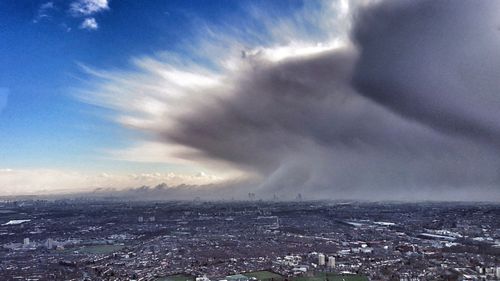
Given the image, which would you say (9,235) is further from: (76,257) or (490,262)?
(490,262)

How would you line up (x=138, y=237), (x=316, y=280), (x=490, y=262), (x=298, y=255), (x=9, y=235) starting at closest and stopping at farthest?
(x=316, y=280), (x=490, y=262), (x=298, y=255), (x=138, y=237), (x=9, y=235)

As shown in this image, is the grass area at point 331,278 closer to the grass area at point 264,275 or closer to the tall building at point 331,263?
the grass area at point 264,275

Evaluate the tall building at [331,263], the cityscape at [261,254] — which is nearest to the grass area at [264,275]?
the cityscape at [261,254]

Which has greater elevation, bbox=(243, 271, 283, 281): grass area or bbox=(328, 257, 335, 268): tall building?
bbox=(328, 257, 335, 268): tall building

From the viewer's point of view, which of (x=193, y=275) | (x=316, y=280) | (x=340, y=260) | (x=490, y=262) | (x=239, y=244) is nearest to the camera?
(x=316, y=280)

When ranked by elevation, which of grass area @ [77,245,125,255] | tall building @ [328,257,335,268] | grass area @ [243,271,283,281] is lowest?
grass area @ [243,271,283,281]

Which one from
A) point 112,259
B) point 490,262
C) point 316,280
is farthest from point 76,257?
point 490,262

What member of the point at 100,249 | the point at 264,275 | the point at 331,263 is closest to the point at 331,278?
the point at 331,263

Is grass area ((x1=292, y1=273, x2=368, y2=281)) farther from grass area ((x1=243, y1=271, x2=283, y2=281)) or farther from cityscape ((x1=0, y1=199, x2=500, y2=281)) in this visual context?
grass area ((x1=243, y1=271, x2=283, y2=281))

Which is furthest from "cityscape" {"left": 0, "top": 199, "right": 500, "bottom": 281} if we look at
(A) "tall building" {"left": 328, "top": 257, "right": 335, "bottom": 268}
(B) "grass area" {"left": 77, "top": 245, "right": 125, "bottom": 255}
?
(A) "tall building" {"left": 328, "top": 257, "right": 335, "bottom": 268}
